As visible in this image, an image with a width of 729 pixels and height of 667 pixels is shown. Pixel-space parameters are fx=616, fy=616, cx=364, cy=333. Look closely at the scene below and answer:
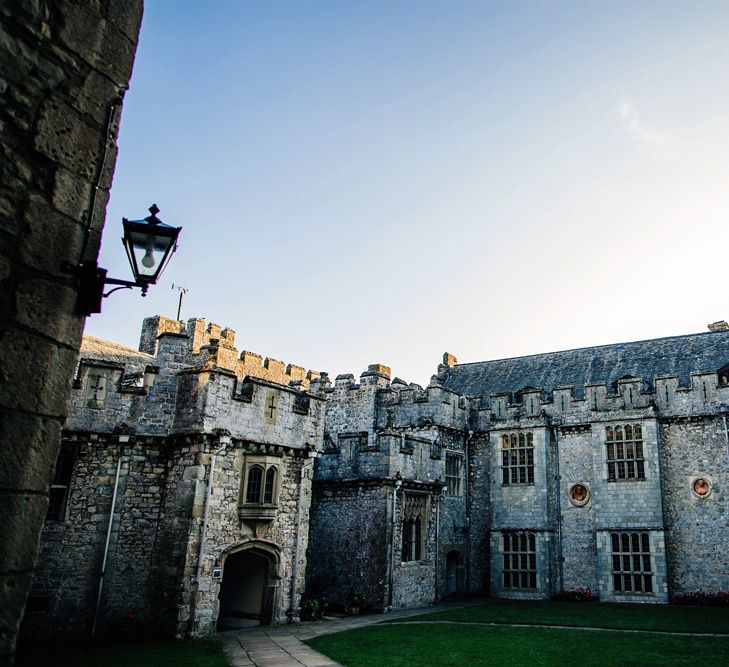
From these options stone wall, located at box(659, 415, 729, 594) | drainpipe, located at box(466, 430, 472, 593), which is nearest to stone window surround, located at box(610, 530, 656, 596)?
stone wall, located at box(659, 415, 729, 594)

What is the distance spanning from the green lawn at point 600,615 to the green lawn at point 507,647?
6.56 feet

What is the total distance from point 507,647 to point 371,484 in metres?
8.76

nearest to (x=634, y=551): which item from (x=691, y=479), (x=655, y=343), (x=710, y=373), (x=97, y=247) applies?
(x=691, y=479)

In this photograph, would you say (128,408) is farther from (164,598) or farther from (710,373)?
(710,373)

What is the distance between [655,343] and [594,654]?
21.2 meters

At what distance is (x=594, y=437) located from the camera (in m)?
27.5

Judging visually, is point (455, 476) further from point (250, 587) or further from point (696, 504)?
point (250, 587)

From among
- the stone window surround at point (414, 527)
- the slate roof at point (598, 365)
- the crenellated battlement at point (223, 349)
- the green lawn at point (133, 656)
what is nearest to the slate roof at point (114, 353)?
the crenellated battlement at point (223, 349)

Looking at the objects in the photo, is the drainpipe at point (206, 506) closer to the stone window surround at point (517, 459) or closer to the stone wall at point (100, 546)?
the stone wall at point (100, 546)

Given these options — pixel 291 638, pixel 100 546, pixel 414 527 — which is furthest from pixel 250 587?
pixel 414 527

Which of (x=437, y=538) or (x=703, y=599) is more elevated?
(x=437, y=538)

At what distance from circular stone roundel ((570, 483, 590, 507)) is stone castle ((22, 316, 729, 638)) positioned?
0.06m

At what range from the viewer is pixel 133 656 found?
13.1m

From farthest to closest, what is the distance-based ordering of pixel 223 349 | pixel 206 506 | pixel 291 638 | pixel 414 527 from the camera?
pixel 223 349 → pixel 414 527 → pixel 206 506 → pixel 291 638
